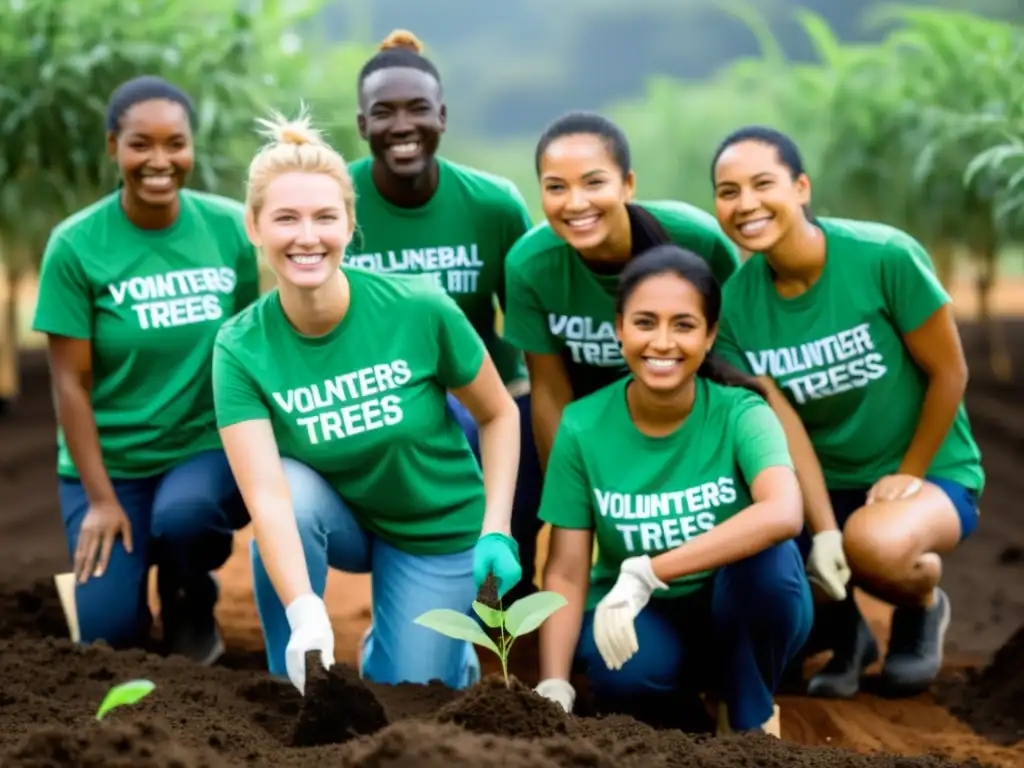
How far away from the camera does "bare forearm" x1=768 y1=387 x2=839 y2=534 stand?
3428 millimetres

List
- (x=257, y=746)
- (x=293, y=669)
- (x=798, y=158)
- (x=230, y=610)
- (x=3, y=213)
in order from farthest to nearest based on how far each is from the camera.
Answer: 1. (x=3, y=213)
2. (x=230, y=610)
3. (x=798, y=158)
4. (x=293, y=669)
5. (x=257, y=746)

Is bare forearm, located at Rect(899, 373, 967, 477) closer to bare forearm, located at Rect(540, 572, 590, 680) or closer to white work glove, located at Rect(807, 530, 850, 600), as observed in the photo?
white work glove, located at Rect(807, 530, 850, 600)

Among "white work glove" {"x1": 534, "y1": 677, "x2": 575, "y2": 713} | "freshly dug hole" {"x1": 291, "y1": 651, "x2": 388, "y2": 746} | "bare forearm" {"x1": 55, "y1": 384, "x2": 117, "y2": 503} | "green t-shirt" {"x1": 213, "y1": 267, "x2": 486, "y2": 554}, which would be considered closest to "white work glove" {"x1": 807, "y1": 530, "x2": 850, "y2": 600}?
"white work glove" {"x1": 534, "y1": 677, "x2": 575, "y2": 713}

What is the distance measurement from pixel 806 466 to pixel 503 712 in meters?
1.34

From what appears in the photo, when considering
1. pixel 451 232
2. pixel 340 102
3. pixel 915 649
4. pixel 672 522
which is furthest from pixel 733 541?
pixel 340 102

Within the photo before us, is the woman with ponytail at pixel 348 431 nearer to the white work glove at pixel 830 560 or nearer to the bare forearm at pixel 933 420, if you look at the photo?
the white work glove at pixel 830 560

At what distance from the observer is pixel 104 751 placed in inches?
80.0

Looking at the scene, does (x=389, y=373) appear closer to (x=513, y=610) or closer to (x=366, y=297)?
(x=366, y=297)

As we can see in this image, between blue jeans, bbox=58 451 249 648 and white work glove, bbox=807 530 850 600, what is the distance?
→ 4.67ft

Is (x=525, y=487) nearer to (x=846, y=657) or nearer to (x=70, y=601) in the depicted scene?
(x=846, y=657)

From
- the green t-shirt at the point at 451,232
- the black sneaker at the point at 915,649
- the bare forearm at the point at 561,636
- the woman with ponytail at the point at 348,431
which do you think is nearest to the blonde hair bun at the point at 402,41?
the green t-shirt at the point at 451,232

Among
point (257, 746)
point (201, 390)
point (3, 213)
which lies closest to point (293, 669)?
point (257, 746)

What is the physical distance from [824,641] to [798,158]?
4.20ft

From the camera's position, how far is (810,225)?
349 cm
